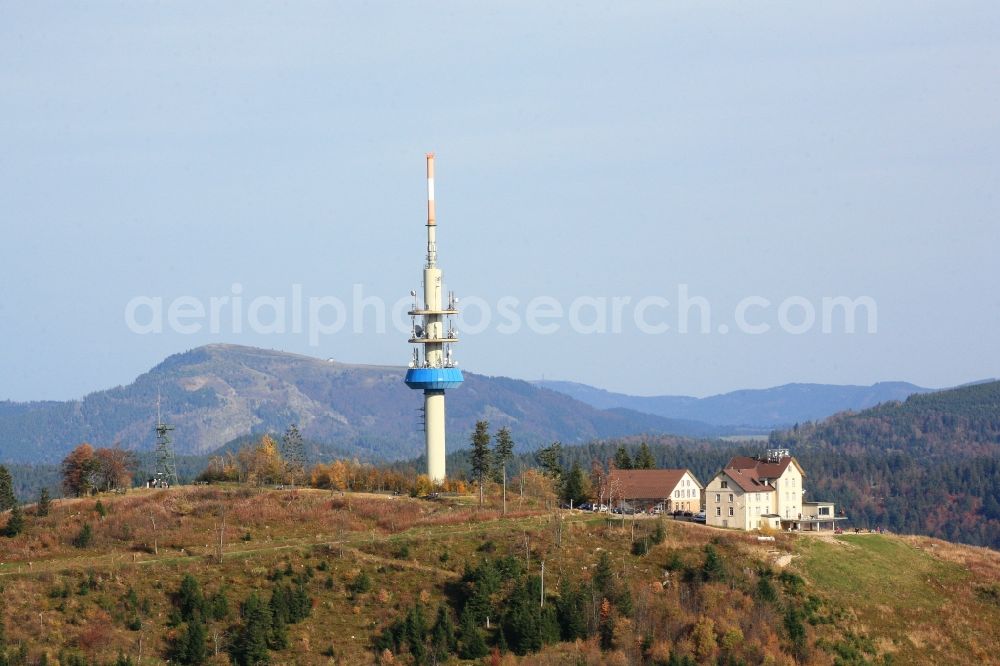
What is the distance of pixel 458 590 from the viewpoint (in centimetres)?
7931

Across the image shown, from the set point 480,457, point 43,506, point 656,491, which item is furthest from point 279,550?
point 656,491

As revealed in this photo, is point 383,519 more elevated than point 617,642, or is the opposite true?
point 383,519

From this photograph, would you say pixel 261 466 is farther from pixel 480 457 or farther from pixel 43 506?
pixel 43 506

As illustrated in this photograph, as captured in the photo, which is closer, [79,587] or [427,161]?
[79,587]

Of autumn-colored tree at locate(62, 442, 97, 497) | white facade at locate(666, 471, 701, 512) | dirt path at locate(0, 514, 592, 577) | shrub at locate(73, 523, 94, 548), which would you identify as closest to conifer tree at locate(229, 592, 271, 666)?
dirt path at locate(0, 514, 592, 577)

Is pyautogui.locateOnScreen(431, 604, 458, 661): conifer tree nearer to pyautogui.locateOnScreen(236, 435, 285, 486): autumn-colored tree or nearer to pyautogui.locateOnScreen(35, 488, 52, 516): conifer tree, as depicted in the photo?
pyautogui.locateOnScreen(35, 488, 52, 516): conifer tree

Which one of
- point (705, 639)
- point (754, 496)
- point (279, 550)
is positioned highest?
point (754, 496)

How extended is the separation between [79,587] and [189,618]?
22.4ft

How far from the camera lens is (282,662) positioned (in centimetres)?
7038

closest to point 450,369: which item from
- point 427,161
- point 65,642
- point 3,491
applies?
point 427,161

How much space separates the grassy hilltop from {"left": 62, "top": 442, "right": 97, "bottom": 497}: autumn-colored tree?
7553 millimetres

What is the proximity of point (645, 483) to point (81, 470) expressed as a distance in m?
44.2

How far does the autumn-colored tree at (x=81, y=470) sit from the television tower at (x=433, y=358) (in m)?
25.6

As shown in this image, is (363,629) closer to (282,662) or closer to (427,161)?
(282,662)
